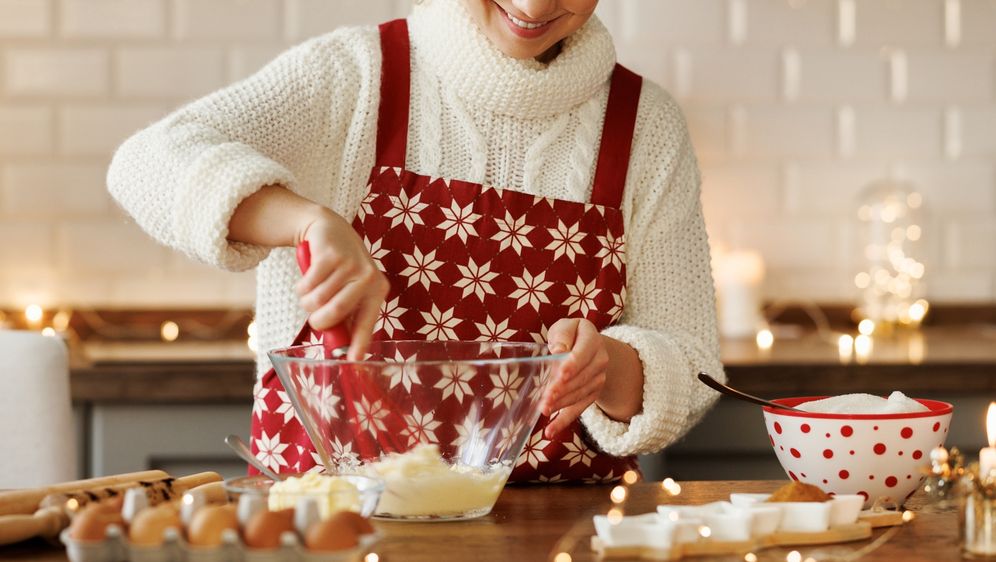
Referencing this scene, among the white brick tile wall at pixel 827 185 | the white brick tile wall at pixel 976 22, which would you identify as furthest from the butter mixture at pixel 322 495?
the white brick tile wall at pixel 976 22

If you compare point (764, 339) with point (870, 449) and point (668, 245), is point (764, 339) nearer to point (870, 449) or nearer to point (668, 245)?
→ point (668, 245)

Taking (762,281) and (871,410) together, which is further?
(762,281)

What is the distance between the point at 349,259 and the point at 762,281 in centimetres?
165

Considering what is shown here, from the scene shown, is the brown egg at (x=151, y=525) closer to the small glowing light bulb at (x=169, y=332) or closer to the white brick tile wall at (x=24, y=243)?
the small glowing light bulb at (x=169, y=332)

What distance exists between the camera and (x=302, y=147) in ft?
4.21

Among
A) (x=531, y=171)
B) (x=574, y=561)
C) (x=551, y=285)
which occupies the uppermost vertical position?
(x=531, y=171)

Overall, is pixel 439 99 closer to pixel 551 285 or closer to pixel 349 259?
pixel 551 285

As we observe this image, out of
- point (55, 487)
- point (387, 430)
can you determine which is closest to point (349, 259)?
point (387, 430)

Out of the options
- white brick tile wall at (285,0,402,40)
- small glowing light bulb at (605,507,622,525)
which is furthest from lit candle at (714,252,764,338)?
small glowing light bulb at (605,507,622,525)

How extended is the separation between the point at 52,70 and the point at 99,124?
5.1 inches

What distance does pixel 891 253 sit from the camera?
2424mm

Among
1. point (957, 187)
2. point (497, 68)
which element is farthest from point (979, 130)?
point (497, 68)

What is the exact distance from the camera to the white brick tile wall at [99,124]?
7.59 ft

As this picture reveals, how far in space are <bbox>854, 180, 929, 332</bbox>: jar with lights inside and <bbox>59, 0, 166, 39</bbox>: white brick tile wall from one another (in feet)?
4.59
